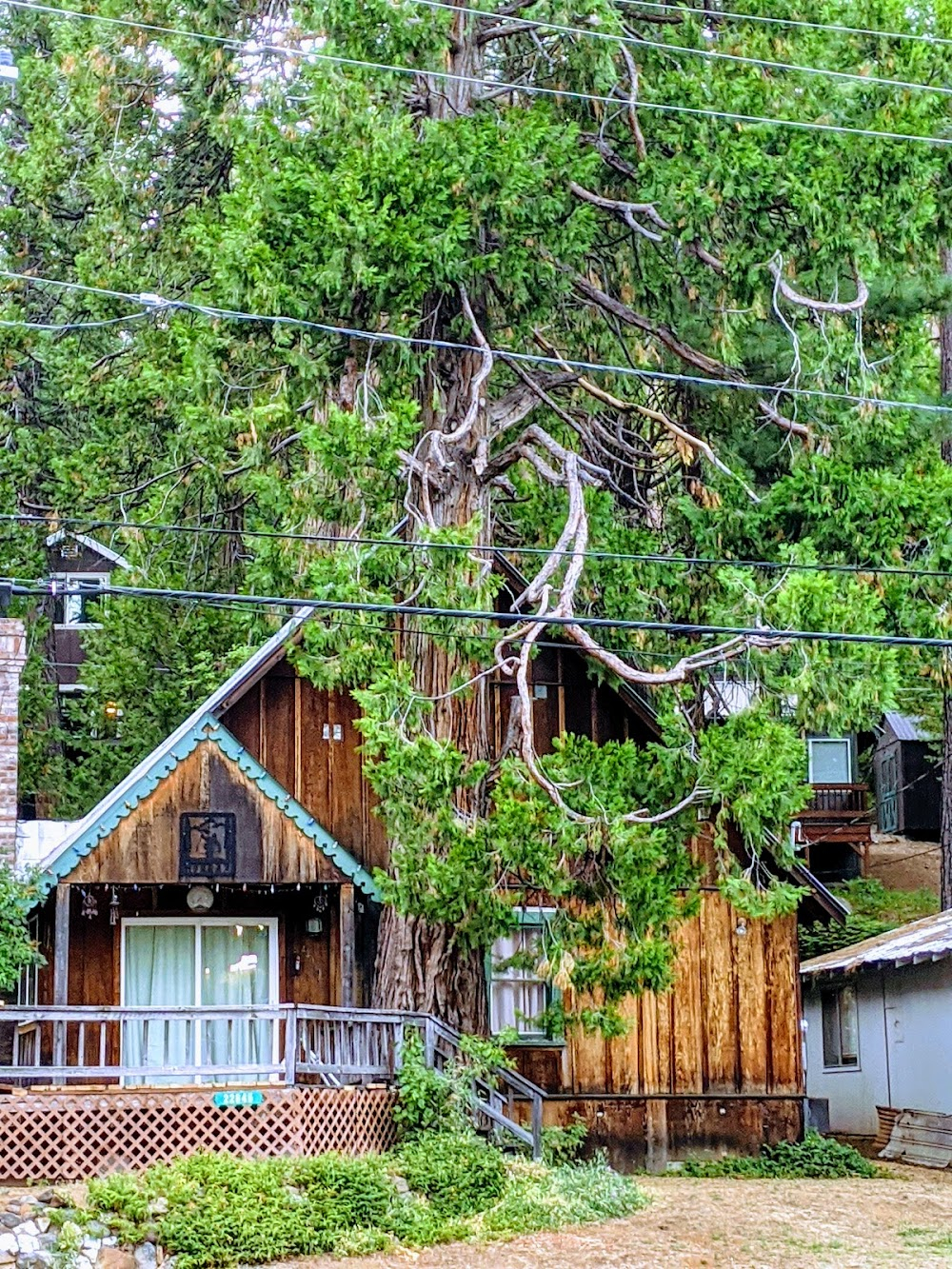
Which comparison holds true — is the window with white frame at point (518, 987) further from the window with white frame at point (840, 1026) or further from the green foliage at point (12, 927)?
the window with white frame at point (840, 1026)

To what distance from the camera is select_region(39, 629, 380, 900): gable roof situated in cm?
1986

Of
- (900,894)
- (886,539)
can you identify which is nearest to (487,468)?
(886,539)

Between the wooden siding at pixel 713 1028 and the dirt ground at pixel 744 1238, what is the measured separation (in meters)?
2.76

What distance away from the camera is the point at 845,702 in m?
16.7

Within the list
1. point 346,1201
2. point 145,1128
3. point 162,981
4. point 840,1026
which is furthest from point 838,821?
point 145,1128

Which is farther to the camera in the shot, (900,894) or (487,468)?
(900,894)

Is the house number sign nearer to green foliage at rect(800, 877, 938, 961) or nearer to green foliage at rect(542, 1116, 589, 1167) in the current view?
Answer: green foliage at rect(542, 1116, 589, 1167)

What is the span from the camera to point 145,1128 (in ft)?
52.4

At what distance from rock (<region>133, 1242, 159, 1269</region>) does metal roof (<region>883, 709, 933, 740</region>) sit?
2856cm

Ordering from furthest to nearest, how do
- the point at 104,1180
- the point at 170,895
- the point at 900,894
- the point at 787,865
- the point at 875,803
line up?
the point at 875,803
the point at 900,894
the point at 170,895
the point at 787,865
the point at 104,1180

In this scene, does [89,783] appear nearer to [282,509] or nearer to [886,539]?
[282,509]

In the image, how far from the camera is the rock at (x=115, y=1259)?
14.1 metres

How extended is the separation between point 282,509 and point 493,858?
4891mm

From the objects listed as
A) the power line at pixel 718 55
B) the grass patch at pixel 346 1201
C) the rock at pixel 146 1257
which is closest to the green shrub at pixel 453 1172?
the grass patch at pixel 346 1201
